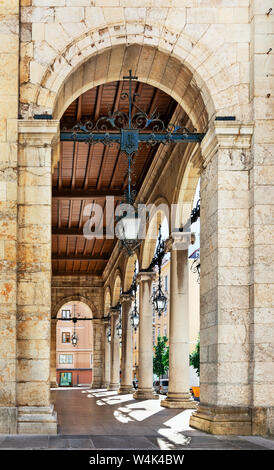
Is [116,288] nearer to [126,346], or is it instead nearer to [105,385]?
[126,346]

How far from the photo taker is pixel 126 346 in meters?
29.2

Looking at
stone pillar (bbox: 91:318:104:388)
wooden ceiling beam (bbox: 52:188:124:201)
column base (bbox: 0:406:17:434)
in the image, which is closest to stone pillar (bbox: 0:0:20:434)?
column base (bbox: 0:406:17:434)

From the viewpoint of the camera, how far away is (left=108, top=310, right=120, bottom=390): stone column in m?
35.8

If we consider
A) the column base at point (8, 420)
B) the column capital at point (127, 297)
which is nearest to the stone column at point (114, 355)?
the column capital at point (127, 297)

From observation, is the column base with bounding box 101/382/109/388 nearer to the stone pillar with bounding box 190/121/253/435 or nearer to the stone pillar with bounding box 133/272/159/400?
the stone pillar with bounding box 133/272/159/400

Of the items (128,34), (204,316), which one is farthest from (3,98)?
(204,316)

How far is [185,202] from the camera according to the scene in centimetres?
1797

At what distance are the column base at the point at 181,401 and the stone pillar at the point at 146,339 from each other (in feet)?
17.1

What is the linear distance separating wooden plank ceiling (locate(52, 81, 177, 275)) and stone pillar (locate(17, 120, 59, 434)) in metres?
3.53

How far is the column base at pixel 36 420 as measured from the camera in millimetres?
10609

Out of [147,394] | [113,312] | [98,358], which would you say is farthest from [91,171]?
[98,358]

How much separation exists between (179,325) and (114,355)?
1806 centimetres
